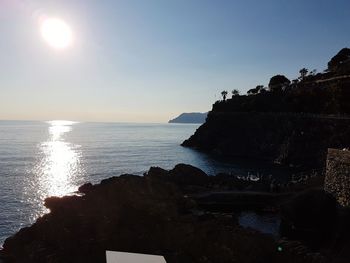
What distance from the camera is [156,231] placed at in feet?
101

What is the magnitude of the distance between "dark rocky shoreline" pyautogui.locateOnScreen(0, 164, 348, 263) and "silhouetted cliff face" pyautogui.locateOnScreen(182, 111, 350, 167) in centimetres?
5463

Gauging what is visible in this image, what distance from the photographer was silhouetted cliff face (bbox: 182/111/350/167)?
303ft

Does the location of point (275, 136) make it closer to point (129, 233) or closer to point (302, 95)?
point (302, 95)

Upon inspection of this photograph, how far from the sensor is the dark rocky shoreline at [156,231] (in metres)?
27.8

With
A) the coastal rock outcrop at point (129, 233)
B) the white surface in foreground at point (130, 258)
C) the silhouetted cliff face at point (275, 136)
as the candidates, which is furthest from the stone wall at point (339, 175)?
the silhouetted cliff face at point (275, 136)

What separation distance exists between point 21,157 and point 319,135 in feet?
261

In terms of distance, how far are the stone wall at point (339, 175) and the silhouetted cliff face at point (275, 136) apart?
49.5 metres

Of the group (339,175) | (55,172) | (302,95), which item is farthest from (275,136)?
(339,175)

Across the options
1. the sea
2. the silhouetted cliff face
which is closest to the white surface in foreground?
the sea

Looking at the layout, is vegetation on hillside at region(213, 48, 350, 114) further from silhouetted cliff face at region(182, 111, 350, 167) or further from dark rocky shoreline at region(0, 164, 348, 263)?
dark rocky shoreline at region(0, 164, 348, 263)

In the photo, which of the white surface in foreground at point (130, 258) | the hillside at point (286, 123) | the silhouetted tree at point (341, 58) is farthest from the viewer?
the silhouetted tree at point (341, 58)

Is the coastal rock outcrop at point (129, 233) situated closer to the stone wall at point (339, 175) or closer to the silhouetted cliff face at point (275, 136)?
the stone wall at point (339, 175)

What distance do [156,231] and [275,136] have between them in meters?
86.3

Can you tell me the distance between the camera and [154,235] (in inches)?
1198
